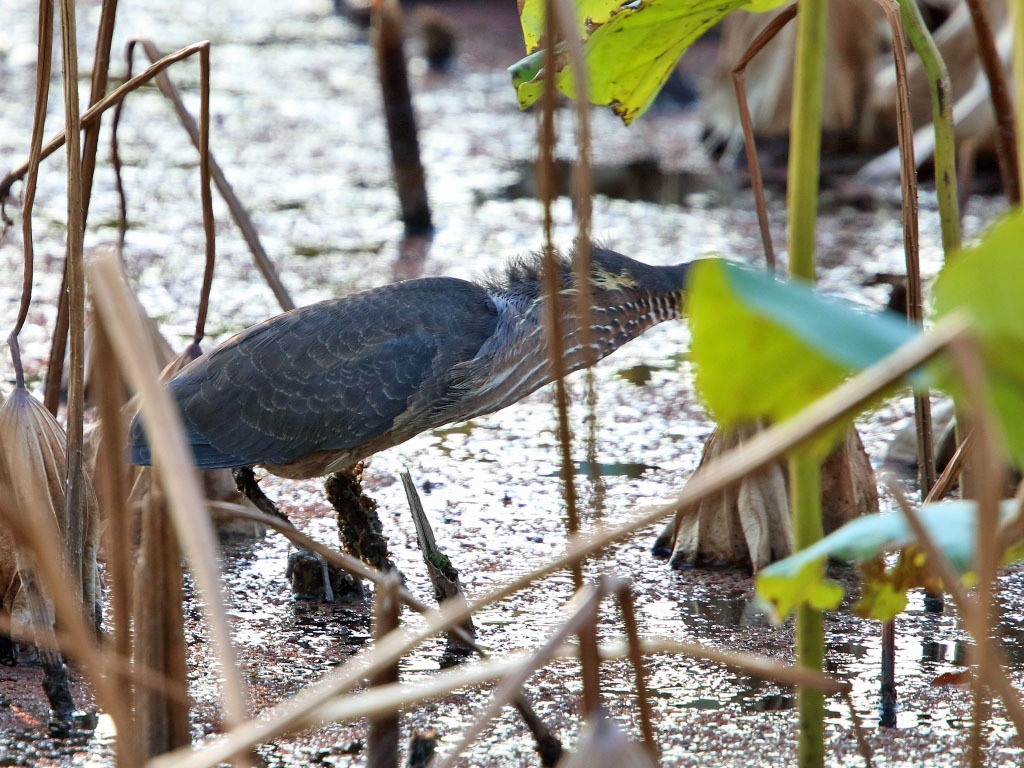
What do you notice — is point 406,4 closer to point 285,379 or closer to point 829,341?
point 285,379

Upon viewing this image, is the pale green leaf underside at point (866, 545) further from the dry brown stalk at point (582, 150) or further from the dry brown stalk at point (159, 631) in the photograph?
the dry brown stalk at point (159, 631)

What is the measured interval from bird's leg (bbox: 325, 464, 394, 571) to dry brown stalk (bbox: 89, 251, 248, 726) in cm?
166

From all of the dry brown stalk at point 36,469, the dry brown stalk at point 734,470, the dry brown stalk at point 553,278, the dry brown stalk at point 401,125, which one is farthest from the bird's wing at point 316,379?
the dry brown stalk at point 401,125

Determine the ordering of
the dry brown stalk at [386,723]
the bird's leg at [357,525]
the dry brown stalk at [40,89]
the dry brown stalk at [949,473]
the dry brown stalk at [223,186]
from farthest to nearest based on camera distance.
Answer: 1. the dry brown stalk at [223,186]
2. the bird's leg at [357,525]
3. the dry brown stalk at [949,473]
4. the dry brown stalk at [40,89]
5. the dry brown stalk at [386,723]

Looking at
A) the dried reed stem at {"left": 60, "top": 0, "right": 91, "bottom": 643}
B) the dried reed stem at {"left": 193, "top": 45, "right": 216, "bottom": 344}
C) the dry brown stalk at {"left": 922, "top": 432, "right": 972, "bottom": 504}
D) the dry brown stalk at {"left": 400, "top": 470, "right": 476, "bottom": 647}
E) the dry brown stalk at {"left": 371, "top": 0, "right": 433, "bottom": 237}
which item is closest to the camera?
the dried reed stem at {"left": 60, "top": 0, "right": 91, "bottom": 643}

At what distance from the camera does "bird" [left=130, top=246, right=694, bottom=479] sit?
9.54 ft

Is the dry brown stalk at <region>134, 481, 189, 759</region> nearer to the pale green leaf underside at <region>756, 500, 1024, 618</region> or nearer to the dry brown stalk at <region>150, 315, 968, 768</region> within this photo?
the dry brown stalk at <region>150, 315, 968, 768</region>

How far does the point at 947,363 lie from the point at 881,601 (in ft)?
2.21

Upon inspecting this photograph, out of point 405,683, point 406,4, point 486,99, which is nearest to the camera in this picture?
point 405,683

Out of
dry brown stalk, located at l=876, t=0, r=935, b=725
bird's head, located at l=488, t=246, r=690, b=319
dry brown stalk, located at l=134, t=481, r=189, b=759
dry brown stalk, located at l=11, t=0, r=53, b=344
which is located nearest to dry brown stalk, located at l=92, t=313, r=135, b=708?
dry brown stalk, located at l=134, t=481, r=189, b=759

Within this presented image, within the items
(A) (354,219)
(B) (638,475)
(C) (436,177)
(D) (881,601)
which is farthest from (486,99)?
(D) (881,601)

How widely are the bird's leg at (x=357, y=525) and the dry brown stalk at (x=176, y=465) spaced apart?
1664mm

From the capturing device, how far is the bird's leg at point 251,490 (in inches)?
121

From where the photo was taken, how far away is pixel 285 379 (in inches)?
115
